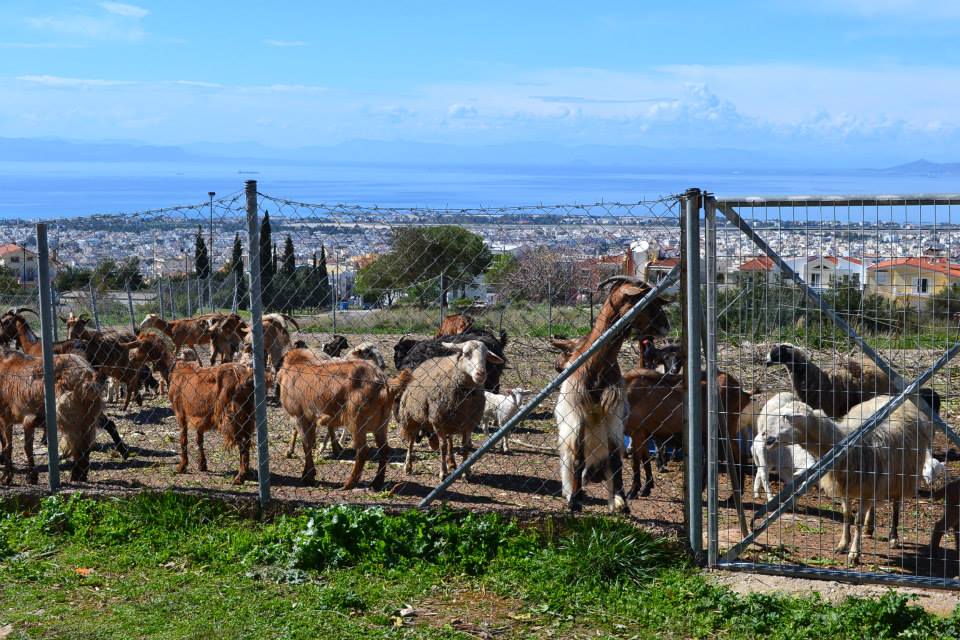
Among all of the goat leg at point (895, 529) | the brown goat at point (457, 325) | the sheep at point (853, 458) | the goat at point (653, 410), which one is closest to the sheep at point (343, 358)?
the brown goat at point (457, 325)

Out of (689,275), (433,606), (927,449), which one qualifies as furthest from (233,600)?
(927,449)

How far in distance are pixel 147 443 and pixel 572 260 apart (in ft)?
19.8

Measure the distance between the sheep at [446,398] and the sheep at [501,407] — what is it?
145 centimetres

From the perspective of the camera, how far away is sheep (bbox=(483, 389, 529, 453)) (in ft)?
37.4

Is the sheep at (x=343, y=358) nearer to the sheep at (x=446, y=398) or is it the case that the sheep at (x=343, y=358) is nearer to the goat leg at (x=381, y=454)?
the sheep at (x=446, y=398)

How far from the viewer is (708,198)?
6309 millimetres

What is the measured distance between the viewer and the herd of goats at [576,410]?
7.21m

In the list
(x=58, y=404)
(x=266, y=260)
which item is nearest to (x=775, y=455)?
(x=266, y=260)

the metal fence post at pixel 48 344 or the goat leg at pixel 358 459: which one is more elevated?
the metal fence post at pixel 48 344

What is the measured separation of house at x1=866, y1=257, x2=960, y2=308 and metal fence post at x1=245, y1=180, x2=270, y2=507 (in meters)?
3.84

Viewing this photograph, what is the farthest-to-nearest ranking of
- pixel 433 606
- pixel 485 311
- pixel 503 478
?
pixel 485 311
pixel 503 478
pixel 433 606

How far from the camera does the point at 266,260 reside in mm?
10273

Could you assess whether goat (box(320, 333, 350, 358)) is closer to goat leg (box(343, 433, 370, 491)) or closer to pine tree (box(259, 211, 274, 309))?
pine tree (box(259, 211, 274, 309))

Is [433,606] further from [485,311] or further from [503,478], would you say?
[485,311]
